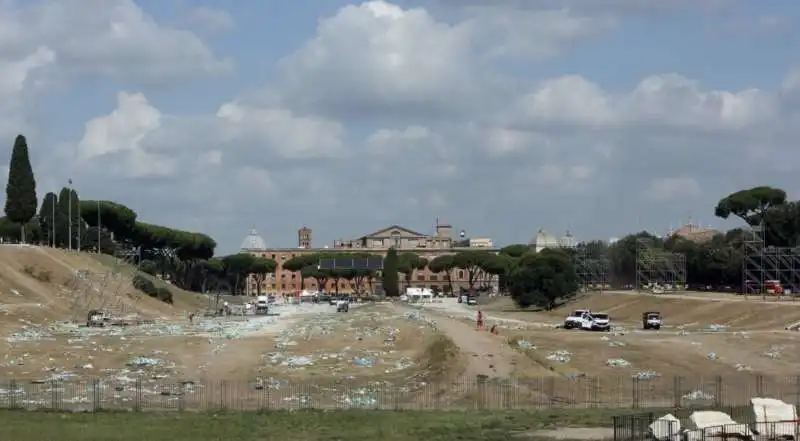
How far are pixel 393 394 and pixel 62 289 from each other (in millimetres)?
77292

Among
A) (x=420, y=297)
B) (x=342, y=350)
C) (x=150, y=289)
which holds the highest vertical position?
(x=150, y=289)

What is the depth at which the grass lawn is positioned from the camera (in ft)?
102

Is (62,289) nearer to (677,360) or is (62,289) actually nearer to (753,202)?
(677,360)

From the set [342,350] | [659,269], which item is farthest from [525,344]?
[659,269]

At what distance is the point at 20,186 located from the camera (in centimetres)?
13162

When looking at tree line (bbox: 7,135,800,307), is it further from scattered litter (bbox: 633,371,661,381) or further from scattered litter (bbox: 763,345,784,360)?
scattered litter (bbox: 633,371,661,381)

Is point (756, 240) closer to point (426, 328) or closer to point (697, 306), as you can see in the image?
point (697, 306)

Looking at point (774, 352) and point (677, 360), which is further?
point (774, 352)

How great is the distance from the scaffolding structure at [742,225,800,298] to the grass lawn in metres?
83.7

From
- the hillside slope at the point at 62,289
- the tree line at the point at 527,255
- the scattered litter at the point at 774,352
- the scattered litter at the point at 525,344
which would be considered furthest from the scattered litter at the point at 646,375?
the tree line at the point at 527,255

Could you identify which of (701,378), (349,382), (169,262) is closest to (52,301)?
(349,382)

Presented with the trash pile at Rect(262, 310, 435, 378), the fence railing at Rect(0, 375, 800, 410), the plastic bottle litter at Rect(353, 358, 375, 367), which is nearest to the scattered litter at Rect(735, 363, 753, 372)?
the fence railing at Rect(0, 375, 800, 410)

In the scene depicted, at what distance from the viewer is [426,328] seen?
87312 millimetres

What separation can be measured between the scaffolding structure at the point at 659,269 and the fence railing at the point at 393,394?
106919 millimetres
